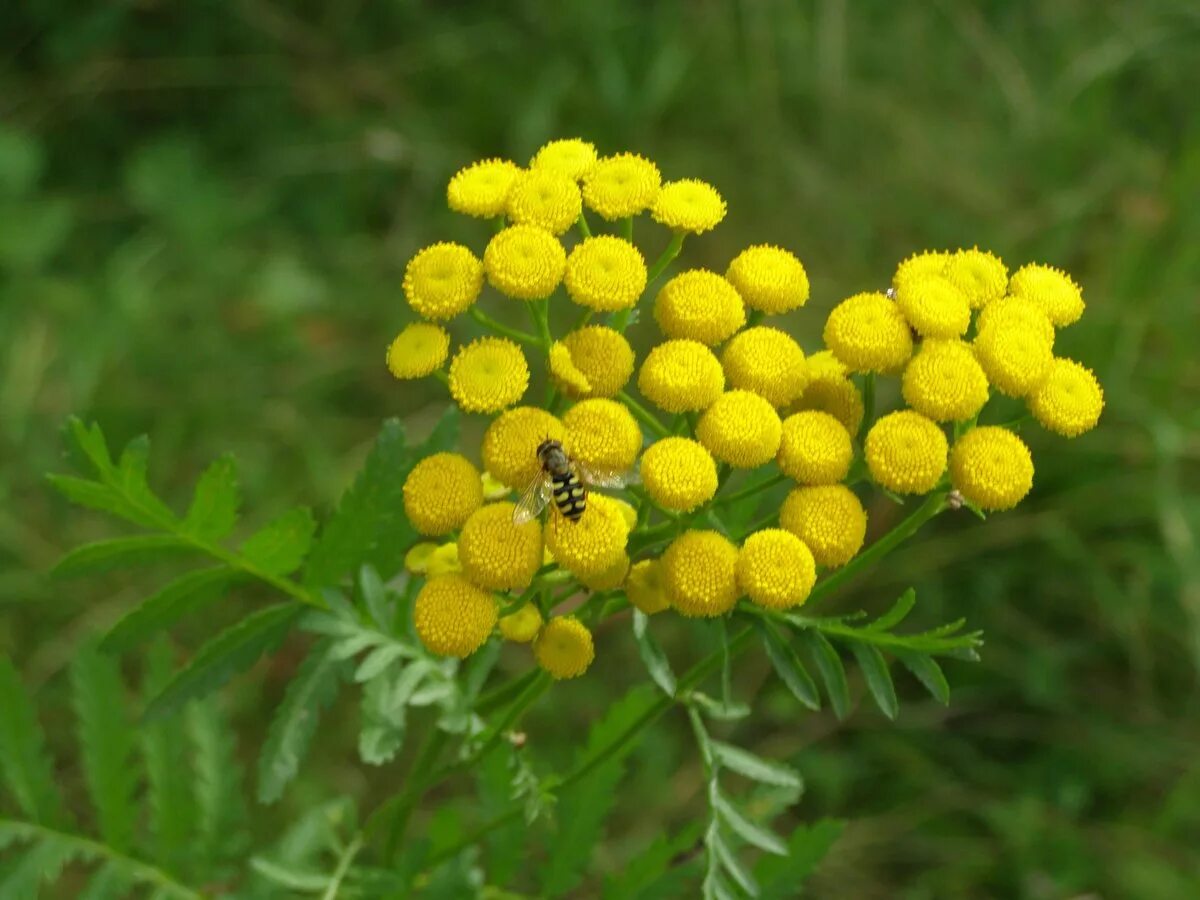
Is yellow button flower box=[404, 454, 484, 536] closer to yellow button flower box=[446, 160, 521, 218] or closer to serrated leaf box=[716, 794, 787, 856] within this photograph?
yellow button flower box=[446, 160, 521, 218]

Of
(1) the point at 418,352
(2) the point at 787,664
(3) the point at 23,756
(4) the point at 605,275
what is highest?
(4) the point at 605,275

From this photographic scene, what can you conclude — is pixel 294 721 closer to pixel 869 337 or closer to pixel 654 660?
pixel 654 660

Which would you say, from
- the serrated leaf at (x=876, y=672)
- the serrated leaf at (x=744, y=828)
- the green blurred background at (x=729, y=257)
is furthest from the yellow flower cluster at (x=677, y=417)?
the green blurred background at (x=729, y=257)

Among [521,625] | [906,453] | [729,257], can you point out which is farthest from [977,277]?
[729,257]

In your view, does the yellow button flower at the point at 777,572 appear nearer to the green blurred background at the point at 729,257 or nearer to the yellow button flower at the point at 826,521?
the yellow button flower at the point at 826,521

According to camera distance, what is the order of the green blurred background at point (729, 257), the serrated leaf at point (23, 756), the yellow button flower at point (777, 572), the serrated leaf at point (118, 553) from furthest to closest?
the green blurred background at point (729, 257), the serrated leaf at point (23, 756), the serrated leaf at point (118, 553), the yellow button flower at point (777, 572)
